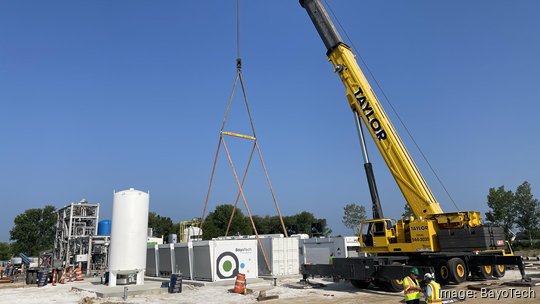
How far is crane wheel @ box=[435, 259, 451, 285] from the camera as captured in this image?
1859 centimetres

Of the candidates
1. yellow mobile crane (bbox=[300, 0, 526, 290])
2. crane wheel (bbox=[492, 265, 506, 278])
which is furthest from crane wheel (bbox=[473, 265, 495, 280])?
crane wheel (bbox=[492, 265, 506, 278])

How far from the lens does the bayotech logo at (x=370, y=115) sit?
70.4ft

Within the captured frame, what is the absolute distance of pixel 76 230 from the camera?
41312mm

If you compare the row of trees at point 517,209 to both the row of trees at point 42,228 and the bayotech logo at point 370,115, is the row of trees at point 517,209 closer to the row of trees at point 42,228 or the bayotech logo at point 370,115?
the row of trees at point 42,228

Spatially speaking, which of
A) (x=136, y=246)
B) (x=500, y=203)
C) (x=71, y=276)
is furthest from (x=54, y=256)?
(x=500, y=203)

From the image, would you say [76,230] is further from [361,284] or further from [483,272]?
[483,272]

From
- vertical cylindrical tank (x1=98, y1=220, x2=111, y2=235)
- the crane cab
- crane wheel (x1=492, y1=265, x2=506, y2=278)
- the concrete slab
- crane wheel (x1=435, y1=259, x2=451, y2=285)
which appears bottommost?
the concrete slab

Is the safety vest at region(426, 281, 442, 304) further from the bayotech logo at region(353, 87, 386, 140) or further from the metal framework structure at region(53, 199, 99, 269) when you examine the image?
the metal framework structure at region(53, 199, 99, 269)

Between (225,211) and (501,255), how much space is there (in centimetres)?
8828

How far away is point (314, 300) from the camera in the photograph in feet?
57.9

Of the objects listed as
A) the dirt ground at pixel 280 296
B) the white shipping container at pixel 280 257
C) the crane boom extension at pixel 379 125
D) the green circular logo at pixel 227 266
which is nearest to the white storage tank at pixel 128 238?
the dirt ground at pixel 280 296

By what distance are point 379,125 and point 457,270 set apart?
26.4ft

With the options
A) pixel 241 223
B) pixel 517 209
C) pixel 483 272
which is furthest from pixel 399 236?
pixel 241 223

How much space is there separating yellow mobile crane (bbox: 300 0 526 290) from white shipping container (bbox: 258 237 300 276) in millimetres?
10396
